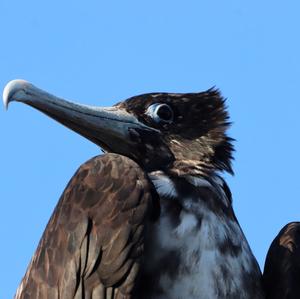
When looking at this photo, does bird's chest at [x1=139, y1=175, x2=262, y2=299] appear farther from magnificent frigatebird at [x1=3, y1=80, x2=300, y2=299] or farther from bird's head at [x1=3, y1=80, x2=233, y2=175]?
bird's head at [x1=3, y1=80, x2=233, y2=175]

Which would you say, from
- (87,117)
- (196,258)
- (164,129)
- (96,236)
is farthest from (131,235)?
(164,129)

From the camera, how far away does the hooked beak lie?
10.7m

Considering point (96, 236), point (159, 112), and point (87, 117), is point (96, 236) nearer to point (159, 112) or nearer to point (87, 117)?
point (87, 117)

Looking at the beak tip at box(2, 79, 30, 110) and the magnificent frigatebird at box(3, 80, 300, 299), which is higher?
the beak tip at box(2, 79, 30, 110)

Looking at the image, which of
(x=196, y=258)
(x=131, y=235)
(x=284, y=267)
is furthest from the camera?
(x=284, y=267)

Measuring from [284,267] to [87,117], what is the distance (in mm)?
1504

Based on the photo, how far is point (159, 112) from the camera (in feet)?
38.2

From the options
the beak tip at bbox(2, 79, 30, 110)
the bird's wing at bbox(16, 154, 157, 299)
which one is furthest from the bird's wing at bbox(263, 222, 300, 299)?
the beak tip at bbox(2, 79, 30, 110)

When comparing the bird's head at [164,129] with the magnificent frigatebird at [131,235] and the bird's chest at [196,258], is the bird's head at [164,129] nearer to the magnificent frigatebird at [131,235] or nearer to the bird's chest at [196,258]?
the magnificent frigatebird at [131,235]

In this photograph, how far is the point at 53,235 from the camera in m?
10.6

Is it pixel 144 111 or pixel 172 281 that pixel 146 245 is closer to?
pixel 172 281

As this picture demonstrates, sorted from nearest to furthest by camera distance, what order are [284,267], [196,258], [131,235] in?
1. [131,235]
2. [196,258]
3. [284,267]

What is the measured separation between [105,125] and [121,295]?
1.43 m

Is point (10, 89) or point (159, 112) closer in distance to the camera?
point (10, 89)
